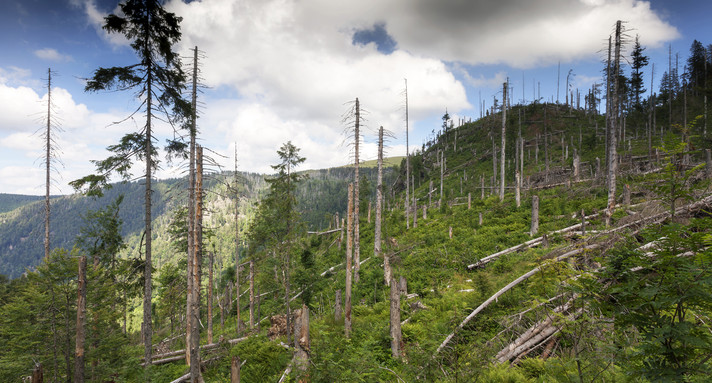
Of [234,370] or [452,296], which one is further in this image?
[452,296]

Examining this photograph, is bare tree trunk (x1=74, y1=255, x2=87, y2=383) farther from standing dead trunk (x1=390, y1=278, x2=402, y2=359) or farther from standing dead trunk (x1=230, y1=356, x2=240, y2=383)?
standing dead trunk (x1=390, y1=278, x2=402, y2=359)

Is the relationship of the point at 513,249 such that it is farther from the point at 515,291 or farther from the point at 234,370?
the point at 234,370

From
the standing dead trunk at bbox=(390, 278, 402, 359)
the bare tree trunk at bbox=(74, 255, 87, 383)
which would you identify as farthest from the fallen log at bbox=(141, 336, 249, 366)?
the standing dead trunk at bbox=(390, 278, 402, 359)

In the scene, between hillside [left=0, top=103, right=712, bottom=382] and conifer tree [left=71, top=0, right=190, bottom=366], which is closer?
hillside [left=0, top=103, right=712, bottom=382]

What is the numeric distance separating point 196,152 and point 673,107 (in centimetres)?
7158

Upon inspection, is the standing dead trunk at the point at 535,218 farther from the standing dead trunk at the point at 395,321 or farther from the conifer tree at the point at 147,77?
the conifer tree at the point at 147,77

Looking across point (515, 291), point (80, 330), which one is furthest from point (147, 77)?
point (515, 291)

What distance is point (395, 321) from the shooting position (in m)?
8.51

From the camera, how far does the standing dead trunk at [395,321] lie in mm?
8461

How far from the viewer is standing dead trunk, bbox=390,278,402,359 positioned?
333 inches

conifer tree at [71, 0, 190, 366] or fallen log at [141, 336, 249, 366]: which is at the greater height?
conifer tree at [71, 0, 190, 366]

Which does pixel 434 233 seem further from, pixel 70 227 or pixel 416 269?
pixel 70 227

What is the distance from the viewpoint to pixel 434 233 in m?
21.6

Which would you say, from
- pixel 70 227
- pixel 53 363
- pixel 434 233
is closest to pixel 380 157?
pixel 434 233
